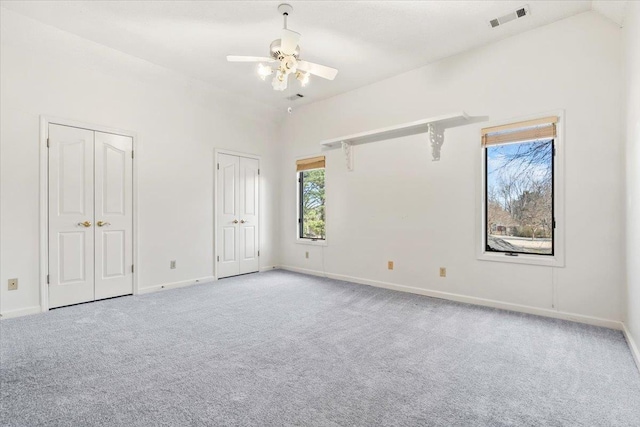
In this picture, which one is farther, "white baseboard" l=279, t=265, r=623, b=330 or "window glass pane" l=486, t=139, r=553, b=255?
"window glass pane" l=486, t=139, r=553, b=255

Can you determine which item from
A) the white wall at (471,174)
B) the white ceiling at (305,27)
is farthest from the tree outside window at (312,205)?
the white ceiling at (305,27)

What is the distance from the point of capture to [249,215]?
5809 millimetres

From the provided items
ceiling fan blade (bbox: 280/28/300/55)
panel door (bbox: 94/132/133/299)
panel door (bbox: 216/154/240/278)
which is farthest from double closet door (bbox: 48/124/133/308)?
ceiling fan blade (bbox: 280/28/300/55)

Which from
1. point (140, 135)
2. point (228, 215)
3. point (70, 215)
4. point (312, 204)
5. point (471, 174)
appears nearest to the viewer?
point (70, 215)

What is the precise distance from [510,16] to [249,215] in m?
4.60

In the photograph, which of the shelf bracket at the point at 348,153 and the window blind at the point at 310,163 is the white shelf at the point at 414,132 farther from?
the window blind at the point at 310,163

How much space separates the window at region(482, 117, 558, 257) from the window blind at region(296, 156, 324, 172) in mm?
2650

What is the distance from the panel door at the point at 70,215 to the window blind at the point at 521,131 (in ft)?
15.9

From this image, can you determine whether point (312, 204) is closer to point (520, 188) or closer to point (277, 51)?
point (277, 51)

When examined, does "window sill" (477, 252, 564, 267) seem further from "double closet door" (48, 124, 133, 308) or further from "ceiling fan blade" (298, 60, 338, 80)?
"double closet door" (48, 124, 133, 308)

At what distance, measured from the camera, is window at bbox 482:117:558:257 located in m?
3.46

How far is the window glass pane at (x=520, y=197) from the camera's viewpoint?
349 centimetres

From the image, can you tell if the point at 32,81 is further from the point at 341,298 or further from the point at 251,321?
the point at 341,298

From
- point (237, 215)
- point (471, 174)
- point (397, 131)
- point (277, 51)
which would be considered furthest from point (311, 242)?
point (277, 51)
